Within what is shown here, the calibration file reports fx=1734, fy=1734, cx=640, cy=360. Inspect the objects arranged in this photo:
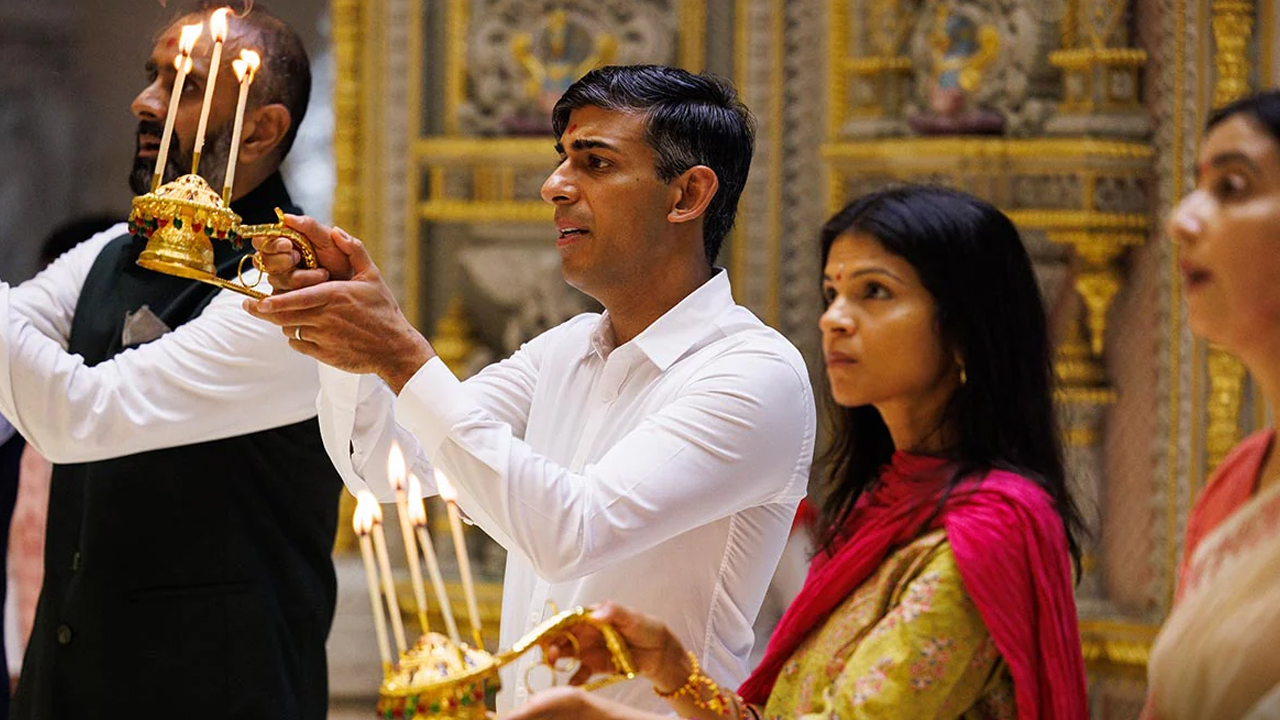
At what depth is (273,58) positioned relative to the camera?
2.68 metres

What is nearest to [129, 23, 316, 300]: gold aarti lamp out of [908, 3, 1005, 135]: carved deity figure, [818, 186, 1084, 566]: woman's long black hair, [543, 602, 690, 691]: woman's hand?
[543, 602, 690, 691]: woman's hand

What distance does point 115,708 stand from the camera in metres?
2.68

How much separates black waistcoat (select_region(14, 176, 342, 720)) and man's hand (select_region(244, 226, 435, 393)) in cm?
58

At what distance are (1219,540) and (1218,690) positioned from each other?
0.16 m

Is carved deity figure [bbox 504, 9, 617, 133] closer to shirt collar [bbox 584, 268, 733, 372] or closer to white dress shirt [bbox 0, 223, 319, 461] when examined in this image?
white dress shirt [bbox 0, 223, 319, 461]

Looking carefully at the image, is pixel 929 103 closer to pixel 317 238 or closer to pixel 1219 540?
pixel 317 238

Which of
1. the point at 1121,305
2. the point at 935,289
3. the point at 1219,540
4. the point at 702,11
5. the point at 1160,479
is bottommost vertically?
the point at 1160,479

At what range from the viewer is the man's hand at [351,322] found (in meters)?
2.04

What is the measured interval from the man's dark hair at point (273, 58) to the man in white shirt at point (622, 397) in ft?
1.74

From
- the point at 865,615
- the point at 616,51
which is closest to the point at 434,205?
the point at 616,51

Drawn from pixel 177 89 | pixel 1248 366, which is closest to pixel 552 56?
pixel 177 89

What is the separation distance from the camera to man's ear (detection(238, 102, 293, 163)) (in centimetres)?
267

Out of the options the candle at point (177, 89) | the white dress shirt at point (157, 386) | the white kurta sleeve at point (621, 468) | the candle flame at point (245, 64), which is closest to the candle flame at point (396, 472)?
the white kurta sleeve at point (621, 468)

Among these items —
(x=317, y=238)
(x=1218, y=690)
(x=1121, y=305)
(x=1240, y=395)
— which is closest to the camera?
(x=1218, y=690)
